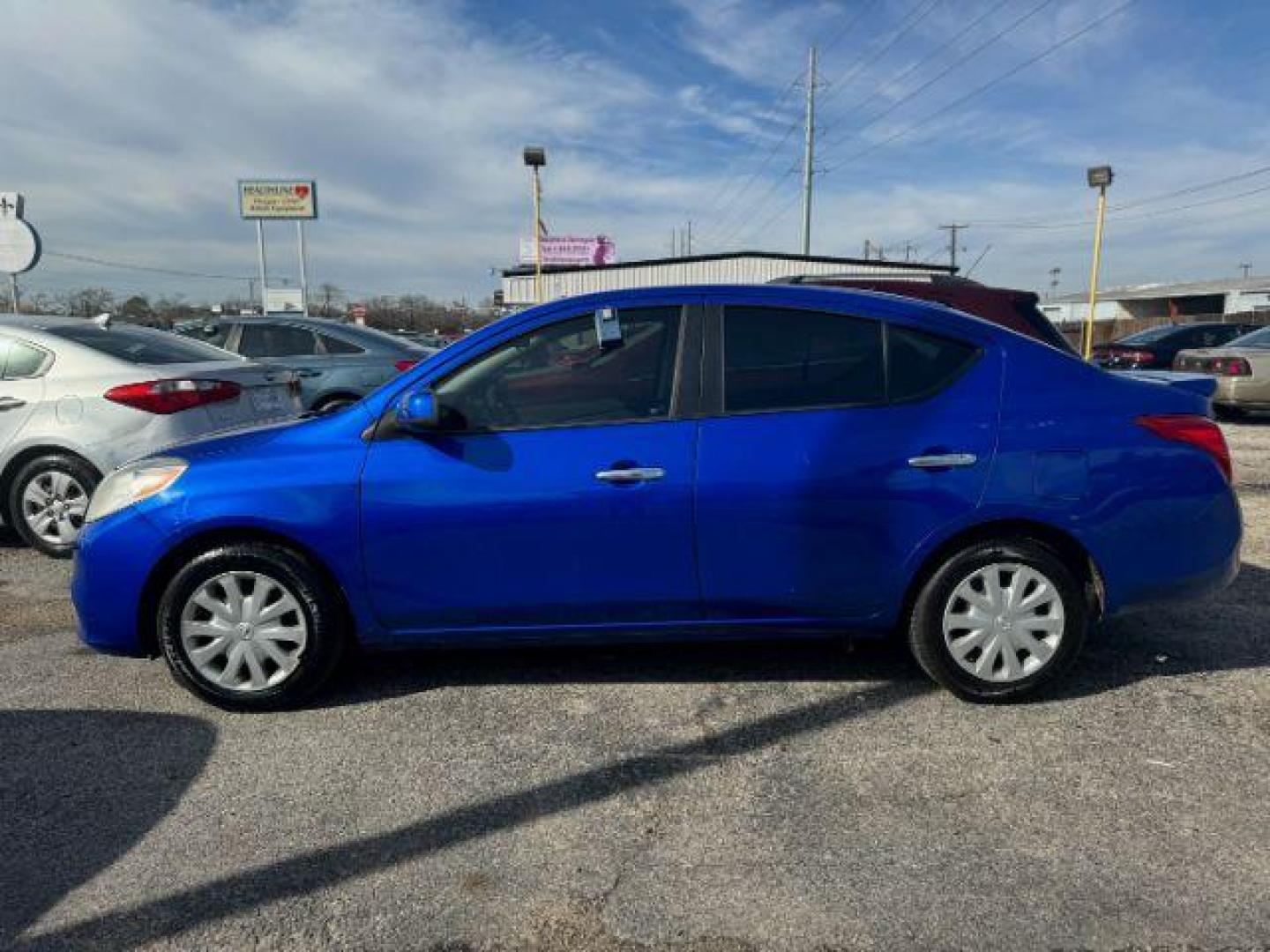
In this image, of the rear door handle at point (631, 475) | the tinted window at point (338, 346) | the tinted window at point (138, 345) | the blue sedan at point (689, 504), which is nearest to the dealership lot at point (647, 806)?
the blue sedan at point (689, 504)

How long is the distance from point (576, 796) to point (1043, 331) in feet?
15.3

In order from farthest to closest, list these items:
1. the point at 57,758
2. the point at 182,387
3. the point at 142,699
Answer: the point at 182,387
the point at 142,699
the point at 57,758

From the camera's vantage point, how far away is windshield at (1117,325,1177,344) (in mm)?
14383

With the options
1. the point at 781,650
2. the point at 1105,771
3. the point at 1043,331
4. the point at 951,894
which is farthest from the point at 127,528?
the point at 1043,331

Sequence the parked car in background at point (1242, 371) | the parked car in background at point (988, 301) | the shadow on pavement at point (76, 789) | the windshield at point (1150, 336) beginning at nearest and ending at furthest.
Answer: the shadow on pavement at point (76, 789)
the parked car in background at point (988, 301)
the parked car in background at point (1242, 371)
the windshield at point (1150, 336)

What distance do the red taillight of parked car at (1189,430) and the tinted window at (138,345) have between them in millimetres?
5628

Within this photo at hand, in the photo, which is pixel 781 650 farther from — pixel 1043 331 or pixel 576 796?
pixel 1043 331

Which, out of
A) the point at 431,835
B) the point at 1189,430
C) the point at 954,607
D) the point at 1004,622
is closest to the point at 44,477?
the point at 431,835

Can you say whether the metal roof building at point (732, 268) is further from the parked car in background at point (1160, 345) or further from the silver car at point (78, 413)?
the silver car at point (78, 413)

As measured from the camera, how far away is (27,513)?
5.47 metres

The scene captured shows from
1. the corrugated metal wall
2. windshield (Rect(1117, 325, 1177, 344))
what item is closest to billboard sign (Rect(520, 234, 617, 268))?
the corrugated metal wall

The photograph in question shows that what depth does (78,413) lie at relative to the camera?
5320 millimetres

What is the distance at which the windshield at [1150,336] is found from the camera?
1438 centimetres

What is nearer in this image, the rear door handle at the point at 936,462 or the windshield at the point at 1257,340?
the rear door handle at the point at 936,462
